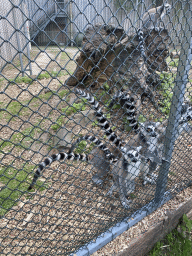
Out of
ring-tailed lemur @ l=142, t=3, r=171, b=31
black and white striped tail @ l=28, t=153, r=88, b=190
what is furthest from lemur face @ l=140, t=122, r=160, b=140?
ring-tailed lemur @ l=142, t=3, r=171, b=31

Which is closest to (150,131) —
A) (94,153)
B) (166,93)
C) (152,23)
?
(166,93)

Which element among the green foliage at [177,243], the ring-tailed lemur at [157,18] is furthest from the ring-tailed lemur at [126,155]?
the ring-tailed lemur at [157,18]

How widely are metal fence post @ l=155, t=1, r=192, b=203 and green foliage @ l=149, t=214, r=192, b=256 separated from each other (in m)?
0.44

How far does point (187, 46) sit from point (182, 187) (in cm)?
155

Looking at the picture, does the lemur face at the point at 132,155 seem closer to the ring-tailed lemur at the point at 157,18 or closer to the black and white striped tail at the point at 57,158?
the black and white striped tail at the point at 57,158

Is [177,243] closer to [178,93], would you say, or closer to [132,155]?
[132,155]

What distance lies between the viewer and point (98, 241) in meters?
1.64

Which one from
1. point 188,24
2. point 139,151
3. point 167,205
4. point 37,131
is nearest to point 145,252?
point 167,205

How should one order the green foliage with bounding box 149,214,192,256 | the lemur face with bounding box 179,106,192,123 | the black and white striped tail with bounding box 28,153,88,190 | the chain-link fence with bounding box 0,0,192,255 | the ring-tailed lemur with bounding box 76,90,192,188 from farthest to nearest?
1. the lemur face with bounding box 179,106,192,123
2. the ring-tailed lemur with bounding box 76,90,192,188
3. the black and white striped tail with bounding box 28,153,88,190
4. the green foliage with bounding box 149,214,192,256
5. the chain-link fence with bounding box 0,0,192,255

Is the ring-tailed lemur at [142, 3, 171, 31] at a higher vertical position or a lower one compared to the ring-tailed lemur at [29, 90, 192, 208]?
higher

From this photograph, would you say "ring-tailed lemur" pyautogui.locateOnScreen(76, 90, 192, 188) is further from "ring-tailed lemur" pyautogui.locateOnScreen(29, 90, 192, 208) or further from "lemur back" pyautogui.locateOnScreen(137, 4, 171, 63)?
"lemur back" pyautogui.locateOnScreen(137, 4, 171, 63)

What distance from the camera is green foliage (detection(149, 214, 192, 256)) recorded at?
1926 mm

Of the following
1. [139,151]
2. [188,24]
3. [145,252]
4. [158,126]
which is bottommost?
[145,252]

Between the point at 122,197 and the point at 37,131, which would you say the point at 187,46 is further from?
the point at 37,131
